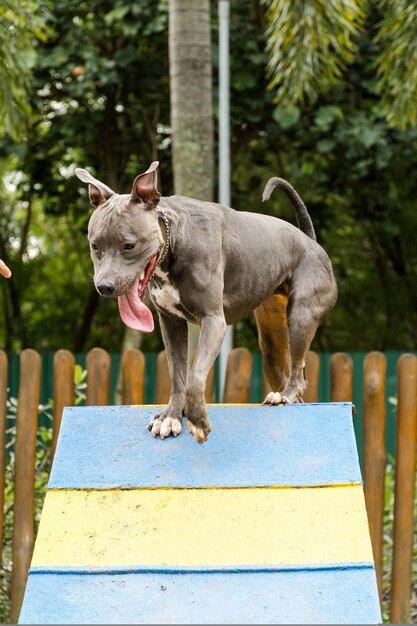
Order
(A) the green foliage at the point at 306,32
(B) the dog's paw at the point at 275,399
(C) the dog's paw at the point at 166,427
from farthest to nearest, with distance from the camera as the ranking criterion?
Answer: (A) the green foliage at the point at 306,32 → (B) the dog's paw at the point at 275,399 → (C) the dog's paw at the point at 166,427

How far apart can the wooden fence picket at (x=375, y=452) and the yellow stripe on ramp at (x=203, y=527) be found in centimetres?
167

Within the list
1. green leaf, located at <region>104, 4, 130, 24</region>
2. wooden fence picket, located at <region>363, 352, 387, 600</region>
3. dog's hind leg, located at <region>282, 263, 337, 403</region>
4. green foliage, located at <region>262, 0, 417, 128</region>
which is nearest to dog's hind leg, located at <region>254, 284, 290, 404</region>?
dog's hind leg, located at <region>282, 263, 337, 403</region>

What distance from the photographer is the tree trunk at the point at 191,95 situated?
268 inches

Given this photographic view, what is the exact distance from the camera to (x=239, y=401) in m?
5.40

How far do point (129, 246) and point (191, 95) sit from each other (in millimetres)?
3843

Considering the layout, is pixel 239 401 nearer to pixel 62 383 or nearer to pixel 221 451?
pixel 62 383

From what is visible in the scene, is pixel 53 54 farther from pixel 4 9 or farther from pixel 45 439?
pixel 45 439

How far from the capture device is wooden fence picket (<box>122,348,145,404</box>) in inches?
205

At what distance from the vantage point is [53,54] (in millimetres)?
9742

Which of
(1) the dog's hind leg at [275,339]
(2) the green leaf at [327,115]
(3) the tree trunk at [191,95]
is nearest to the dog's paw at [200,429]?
(1) the dog's hind leg at [275,339]

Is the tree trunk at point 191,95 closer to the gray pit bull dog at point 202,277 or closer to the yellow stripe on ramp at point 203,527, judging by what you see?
the gray pit bull dog at point 202,277

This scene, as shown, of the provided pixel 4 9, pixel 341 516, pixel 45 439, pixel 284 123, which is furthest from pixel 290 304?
pixel 284 123

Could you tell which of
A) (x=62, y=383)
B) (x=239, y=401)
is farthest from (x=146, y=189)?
(x=239, y=401)

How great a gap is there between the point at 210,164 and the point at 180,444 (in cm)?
366
